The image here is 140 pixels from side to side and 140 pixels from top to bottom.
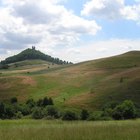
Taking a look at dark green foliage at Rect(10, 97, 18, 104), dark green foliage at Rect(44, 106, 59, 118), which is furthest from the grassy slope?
dark green foliage at Rect(44, 106, 59, 118)

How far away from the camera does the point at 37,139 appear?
16047 mm

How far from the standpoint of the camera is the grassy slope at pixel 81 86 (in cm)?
8862

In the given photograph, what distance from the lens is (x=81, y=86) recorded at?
10569cm

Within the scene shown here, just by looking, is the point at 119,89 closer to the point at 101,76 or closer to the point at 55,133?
the point at 101,76

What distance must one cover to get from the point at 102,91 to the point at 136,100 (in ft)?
38.1

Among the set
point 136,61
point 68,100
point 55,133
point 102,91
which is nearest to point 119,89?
point 102,91

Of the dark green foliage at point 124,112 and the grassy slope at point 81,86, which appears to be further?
the grassy slope at point 81,86

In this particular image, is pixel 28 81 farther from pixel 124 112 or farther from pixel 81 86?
pixel 124 112

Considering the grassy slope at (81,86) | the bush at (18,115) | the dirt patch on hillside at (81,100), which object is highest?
the grassy slope at (81,86)

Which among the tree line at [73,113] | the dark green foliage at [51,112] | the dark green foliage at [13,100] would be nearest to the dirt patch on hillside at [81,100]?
the tree line at [73,113]

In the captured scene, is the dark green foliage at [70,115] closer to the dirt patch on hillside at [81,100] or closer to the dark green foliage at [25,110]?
the dark green foliage at [25,110]

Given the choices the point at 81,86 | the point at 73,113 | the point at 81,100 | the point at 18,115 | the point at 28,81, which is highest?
the point at 28,81

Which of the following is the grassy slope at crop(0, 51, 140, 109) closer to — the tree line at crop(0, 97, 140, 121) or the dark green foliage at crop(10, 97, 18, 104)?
the dark green foliage at crop(10, 97, 18, 104)

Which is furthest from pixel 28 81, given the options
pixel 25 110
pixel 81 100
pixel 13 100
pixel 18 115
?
pixel 18 115
